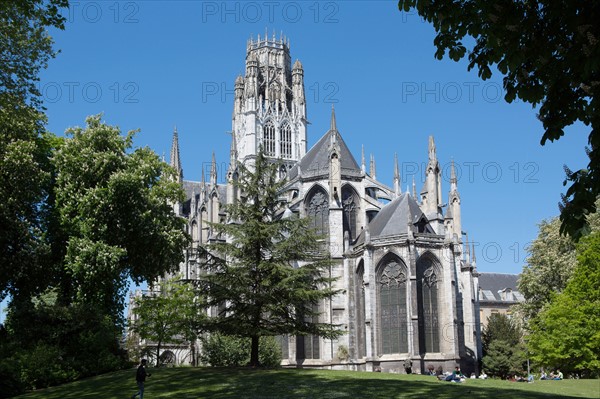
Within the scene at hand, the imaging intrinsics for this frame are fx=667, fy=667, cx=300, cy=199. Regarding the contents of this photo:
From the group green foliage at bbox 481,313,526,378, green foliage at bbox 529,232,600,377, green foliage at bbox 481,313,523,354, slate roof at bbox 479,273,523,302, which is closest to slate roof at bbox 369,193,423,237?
green foliage at bbox 481,313,526,378

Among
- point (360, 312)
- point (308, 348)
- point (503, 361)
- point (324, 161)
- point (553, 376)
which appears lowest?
point (503, 361)

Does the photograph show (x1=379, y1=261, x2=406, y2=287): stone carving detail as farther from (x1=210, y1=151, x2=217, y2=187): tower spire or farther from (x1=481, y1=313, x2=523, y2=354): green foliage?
(x1=210, y1=151, x2=217, y2=187): tower spire

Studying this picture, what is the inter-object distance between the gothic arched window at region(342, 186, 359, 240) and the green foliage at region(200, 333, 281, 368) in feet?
43.8

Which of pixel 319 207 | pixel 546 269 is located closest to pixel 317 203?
pixel 319 207

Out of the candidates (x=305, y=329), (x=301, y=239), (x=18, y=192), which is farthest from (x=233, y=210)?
(x=18, y=192)

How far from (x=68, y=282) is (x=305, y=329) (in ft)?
41.4

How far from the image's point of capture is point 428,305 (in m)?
47.4

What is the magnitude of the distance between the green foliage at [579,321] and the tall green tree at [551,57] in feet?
92.5

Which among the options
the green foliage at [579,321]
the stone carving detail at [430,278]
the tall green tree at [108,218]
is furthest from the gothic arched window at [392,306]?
the tall green tree at [108,218]

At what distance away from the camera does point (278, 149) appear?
Answer: 290 feet

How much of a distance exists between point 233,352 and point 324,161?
20.6m

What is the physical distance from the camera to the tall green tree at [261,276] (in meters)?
29.2

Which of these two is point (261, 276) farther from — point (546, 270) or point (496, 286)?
point (496, 286)

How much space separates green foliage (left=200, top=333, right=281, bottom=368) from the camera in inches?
1704
